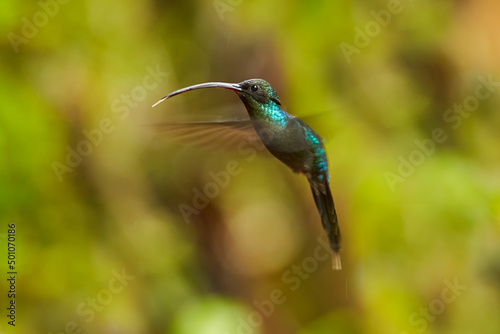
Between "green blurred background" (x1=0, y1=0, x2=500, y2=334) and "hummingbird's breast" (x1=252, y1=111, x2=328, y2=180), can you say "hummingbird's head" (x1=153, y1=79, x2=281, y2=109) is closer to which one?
"hummingbird's breast" (x1=252, y1=111, x2=328, y2=180)

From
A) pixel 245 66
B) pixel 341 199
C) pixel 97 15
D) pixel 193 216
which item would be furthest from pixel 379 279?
pixel 97 15

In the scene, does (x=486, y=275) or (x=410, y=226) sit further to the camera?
(x=486, y=275)

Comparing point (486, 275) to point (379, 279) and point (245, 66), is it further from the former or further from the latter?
point (245, 66)

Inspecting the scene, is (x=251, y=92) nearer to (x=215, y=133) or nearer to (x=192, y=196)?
(x=215, y=133)

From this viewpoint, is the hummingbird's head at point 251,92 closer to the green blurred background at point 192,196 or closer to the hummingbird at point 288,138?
the hummingbird at point 288,138

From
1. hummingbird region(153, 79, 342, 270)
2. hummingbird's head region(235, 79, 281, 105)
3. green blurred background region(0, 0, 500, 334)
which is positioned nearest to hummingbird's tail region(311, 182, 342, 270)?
hummingbird region(153, 79, 342, 270)

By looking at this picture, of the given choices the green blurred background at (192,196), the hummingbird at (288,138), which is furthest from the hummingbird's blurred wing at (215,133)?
the green blurred background at (192,196)
